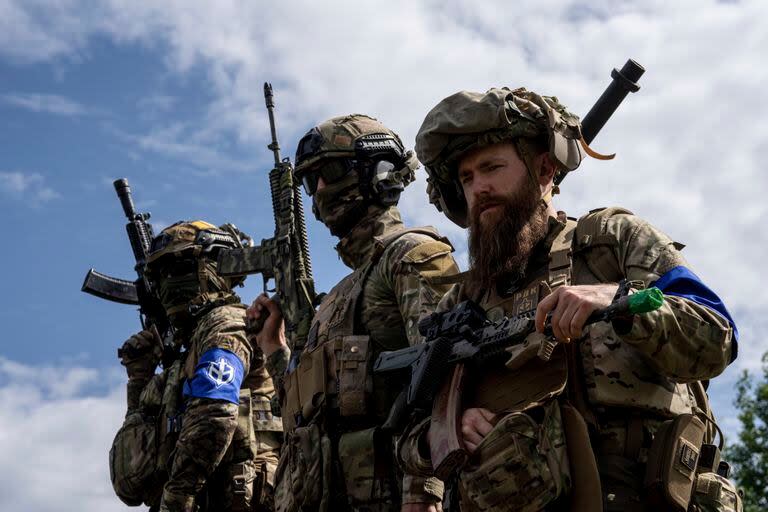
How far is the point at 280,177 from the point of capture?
8789 mm

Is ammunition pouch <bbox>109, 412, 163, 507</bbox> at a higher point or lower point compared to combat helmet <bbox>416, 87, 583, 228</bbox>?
lower

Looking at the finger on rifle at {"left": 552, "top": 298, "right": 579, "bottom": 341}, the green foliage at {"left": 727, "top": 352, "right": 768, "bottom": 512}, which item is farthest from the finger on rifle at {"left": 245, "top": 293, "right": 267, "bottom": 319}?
the green foliage at {"left": 727, "top": 352, "right": 768, "bottom": 512}

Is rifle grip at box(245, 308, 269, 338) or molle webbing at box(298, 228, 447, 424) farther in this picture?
rifle grip at box(245, 308, 269, 338)

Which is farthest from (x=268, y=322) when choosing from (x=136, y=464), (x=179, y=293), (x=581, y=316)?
(x=581, y=316)

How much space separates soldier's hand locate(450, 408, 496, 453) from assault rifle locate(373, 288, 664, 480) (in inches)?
1.3

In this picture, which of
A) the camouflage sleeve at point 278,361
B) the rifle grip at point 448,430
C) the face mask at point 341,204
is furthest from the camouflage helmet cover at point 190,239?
the rifle grip at point 448,430

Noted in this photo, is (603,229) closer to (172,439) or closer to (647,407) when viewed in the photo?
(647,407)

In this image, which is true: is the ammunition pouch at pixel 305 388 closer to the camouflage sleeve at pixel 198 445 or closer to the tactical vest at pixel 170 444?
the camouflage sleeve at pixel 198 445

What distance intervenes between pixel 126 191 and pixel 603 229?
933 cm

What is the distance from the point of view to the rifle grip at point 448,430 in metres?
4.73

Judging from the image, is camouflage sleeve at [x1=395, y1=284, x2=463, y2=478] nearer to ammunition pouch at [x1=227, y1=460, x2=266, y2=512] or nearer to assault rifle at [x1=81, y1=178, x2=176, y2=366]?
ammunition pouch at [x1=227, y1=460, x2=266, y2=512]

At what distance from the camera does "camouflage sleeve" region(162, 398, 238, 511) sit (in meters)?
8.77

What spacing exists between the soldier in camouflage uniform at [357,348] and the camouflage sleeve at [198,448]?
5.83ft

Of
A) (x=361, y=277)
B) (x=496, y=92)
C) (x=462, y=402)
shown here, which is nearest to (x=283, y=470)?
(x=361, y=277)
